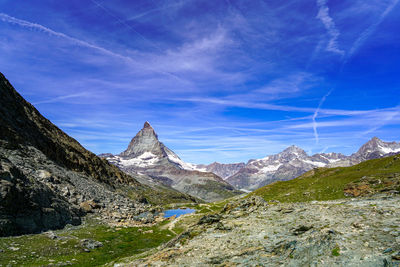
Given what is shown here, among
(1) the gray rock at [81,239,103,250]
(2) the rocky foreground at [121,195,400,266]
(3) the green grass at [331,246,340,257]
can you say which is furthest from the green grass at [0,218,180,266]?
(3) the green grass at [331,246,340,257]

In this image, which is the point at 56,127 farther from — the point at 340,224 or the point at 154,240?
the point at 340,224

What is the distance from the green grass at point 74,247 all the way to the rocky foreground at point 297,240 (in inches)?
1022

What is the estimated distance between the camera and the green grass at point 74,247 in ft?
122

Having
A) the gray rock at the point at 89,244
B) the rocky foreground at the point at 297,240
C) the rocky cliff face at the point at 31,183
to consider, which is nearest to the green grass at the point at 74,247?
the gray rock at the point at 89,244

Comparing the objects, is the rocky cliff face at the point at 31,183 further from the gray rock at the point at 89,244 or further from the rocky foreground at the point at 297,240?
the rocky foreground at the point at 297,240

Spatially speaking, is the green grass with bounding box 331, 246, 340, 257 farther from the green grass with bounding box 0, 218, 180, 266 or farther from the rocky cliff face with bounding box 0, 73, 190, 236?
the rocky cliff face with bounding box 0, 73, 190, 236

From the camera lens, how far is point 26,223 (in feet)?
167

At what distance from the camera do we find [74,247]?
46.5 m

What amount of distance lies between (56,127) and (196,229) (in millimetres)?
205149

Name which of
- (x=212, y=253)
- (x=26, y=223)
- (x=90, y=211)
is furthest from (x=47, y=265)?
(x=90, y=211)

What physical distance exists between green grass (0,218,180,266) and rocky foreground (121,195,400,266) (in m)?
26.0

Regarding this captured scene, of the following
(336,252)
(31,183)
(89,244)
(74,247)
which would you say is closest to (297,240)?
(336,252)

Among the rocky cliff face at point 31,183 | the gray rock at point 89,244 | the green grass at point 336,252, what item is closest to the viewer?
the green grass at point 336,252

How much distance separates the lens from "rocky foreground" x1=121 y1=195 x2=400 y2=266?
15.5m
